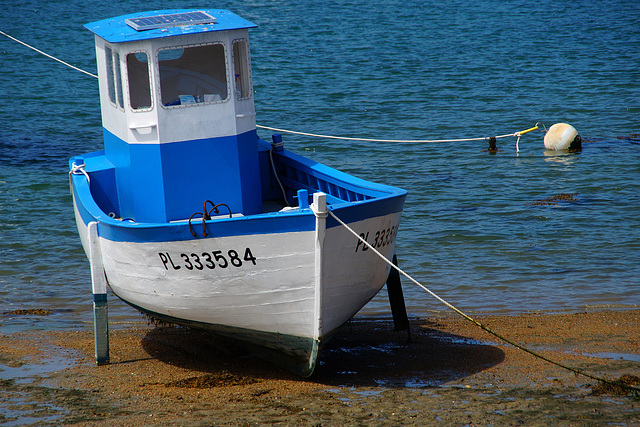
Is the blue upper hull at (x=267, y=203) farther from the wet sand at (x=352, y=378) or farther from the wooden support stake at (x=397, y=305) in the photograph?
the wet sand at (x=352, y=378)

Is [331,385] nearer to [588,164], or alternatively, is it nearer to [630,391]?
[630,391]

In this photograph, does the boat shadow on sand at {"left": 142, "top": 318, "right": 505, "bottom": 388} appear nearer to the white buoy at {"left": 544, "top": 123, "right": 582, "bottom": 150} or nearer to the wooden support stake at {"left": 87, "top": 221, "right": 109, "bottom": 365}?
the wooden support stake at {"left": 87, "top": 221, "right": 109, "bottom": 365}

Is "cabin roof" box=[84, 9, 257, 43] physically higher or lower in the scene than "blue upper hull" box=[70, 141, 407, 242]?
higher

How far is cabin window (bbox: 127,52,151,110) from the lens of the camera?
7758 millimetres

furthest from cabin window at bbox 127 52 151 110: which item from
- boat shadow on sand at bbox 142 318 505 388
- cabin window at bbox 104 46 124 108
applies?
boat shadow on sand at bbox 142 318 505 388

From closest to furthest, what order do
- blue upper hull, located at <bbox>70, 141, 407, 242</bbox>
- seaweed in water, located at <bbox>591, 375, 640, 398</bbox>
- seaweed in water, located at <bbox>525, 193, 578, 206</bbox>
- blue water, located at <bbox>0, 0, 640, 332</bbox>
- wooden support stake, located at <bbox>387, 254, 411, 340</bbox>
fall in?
blue upper hull, located at <bbox>70, 141, 407, 242</bbox>
seaweed in water, located at <bbox>591, 375, 640, 398</bbox>
wooden support stake, located at <bbox>387, 254, 411, 340</bbox>
blue water, located at <bbox>0, 0, 640, 332</bbox>
seaweed in water, located at <bbox>525, 193, 578, 206</bbox>

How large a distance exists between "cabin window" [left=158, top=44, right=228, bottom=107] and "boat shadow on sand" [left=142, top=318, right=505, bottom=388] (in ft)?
8.87

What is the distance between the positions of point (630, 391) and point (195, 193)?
15.0 ft

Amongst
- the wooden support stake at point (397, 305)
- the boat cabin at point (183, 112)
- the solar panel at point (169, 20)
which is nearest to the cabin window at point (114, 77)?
the boat cabin at point (183, 112)

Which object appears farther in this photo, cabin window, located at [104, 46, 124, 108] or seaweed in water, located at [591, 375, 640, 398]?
cabin window, located at [104, 46, 124, 108]

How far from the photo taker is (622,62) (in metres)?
27.3

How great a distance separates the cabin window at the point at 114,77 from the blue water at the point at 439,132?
2874 millimetres

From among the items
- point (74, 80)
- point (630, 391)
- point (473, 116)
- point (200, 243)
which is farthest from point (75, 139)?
point (630, 391)

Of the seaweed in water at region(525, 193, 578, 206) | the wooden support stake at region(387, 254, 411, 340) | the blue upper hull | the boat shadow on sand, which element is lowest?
the seaweed in water at region(525, 193, 578, 206)
